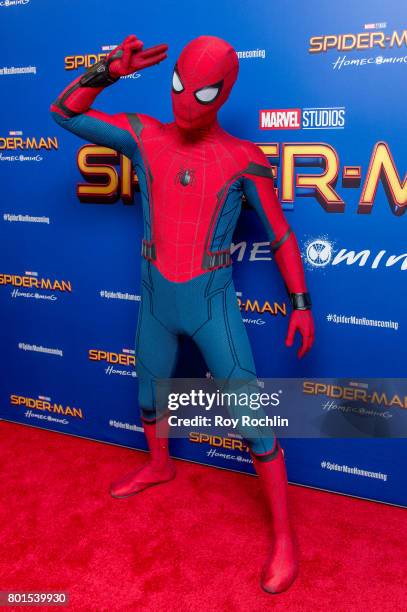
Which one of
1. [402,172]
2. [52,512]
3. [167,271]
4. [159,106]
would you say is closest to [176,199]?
[167,271]

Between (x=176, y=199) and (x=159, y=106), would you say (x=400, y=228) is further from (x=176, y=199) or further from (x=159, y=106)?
(x=159, y=106)

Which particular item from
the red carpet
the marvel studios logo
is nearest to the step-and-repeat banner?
the marvel studios logo

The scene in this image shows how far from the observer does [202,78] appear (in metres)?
1.70

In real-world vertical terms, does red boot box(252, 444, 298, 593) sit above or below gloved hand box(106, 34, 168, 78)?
below

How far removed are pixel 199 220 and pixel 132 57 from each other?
0.57 meters

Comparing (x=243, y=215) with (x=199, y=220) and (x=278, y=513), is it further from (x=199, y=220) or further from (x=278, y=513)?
(x=278, y=513)

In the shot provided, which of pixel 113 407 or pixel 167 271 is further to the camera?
pixel 113 407

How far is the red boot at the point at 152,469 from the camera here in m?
2.36

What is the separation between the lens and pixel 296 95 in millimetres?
2074

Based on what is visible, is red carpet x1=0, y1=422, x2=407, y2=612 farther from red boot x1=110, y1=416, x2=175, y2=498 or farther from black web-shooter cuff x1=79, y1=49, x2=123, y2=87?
black web-shooter cuff x1=79, y1=49, x2=123, y2=87

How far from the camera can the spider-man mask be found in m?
1.70

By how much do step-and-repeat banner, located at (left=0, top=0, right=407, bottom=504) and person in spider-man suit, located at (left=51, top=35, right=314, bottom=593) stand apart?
0.29m

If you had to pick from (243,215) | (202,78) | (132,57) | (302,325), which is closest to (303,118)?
(243,215)

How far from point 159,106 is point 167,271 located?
2.58 ft
